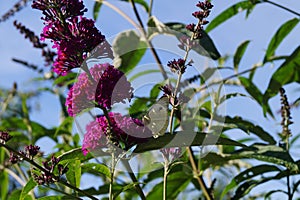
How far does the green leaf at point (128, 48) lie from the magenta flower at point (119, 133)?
0.65m

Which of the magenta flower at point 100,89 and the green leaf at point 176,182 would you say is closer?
the magenta flower at point 100,89

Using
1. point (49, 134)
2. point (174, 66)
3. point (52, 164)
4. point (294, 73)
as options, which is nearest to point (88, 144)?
point (52, 164)

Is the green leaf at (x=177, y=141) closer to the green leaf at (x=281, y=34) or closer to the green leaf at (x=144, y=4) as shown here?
the green leaf at (x=281, y=34)

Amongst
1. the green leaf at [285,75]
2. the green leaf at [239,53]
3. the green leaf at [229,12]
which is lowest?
the green leaf at [285,75]

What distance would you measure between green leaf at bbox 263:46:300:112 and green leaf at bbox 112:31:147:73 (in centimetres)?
38

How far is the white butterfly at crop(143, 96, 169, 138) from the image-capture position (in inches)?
29.3

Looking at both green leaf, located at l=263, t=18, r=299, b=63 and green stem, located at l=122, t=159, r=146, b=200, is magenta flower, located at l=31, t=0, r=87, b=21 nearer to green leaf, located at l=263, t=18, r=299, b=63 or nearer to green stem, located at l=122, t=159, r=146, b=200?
green stem, located at l=122, t=159, r=146, b=200

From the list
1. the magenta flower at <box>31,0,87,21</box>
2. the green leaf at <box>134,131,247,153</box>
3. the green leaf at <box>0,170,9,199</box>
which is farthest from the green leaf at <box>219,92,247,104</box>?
the green leaf at <box>0,170,9,199</box>

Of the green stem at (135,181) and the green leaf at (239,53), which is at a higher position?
the green leaf at (239,53)

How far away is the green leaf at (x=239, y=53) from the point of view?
161 centimetres

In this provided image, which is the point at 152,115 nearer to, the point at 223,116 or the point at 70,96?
the point at 70,96

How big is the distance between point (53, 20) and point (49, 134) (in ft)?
3.65

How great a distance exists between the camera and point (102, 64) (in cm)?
73

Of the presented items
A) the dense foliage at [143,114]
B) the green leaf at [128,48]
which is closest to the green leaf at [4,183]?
the dense foliage at [143,114]
